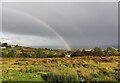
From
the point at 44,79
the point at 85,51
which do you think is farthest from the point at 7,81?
the point at 85,51

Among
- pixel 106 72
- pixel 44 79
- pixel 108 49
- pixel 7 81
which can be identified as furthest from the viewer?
pixel 108 49

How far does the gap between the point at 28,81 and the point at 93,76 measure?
13.4 ft

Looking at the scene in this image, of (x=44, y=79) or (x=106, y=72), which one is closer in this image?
(x=44, y=79)

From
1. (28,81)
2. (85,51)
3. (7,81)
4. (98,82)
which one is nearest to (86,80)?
(98,82)

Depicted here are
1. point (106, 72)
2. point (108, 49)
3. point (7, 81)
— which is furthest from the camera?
point (108, 49)

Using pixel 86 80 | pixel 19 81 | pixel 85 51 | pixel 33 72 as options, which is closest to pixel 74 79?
pixel 86 80

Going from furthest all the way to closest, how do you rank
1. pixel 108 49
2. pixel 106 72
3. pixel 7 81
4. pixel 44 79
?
pixel 108 49, pixel 106 72, pixel 44 79, pixel 7 81

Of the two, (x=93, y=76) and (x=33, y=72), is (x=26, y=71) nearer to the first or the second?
(x=33, y=72)

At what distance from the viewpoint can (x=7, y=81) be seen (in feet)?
44.8

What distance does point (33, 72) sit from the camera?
17703mm

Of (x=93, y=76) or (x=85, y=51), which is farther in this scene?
(x=85, y=51)

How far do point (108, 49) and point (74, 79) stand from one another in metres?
29.4

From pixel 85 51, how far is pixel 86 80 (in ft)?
94.3

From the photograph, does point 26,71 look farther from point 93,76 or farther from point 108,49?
point 108,49
